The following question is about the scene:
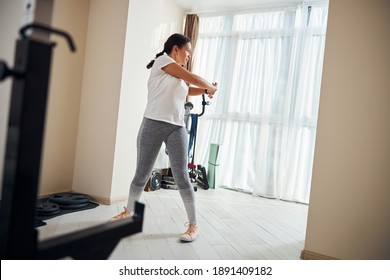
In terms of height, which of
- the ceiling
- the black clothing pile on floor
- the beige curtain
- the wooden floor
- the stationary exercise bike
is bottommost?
the wooden floor

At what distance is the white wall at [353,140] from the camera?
1627mm

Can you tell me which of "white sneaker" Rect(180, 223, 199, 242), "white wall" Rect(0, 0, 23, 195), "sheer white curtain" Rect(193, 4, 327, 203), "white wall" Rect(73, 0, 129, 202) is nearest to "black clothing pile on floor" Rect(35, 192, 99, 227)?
"white wall" Rect(73, 0, 129, 202)

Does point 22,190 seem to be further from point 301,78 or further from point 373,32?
point 301,78

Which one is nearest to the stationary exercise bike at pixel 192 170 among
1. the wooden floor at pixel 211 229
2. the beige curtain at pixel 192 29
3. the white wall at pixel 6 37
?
the wooden floor at pixel 211 229

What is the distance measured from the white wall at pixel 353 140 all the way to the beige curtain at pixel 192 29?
262 cm

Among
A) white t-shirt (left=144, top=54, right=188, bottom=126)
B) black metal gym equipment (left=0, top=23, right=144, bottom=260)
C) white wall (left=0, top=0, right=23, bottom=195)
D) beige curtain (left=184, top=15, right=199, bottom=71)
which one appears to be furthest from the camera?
beige curtain (left=184, top=15, right=199, bottom=71)

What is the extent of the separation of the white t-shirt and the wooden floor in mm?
797

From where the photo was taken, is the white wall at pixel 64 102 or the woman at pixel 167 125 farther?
the white wall at pixel 64 102

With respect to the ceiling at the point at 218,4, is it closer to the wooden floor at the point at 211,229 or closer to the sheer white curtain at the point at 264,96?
the sheer white curtain at the point at 264,96

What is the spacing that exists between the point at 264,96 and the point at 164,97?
7.52 ft

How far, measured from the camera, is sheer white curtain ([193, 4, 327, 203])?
11.7 feet

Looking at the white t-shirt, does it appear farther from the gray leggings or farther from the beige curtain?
the beige curtain

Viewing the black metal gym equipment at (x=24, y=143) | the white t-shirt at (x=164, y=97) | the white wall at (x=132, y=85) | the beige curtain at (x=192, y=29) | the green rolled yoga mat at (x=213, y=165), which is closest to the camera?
the black metal gym equipment at (x=24, y=143)

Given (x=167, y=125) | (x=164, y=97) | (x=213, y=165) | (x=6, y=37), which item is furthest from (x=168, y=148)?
(x=213, y=165)
